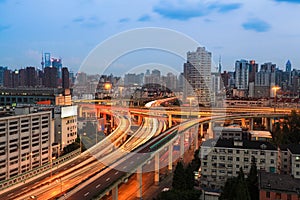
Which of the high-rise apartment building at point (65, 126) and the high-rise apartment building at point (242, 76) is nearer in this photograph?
the high-rise apartment building at point (65, 126)

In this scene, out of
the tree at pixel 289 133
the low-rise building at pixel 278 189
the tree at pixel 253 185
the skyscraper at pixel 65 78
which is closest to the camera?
the low-rise building at pixel 278 189

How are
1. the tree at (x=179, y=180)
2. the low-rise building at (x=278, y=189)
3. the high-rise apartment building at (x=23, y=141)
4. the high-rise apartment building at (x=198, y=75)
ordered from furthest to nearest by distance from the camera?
the high-rise apartment building at (x=198, y=75) → the high-rise apartment building at (x=23, y=141) → the tree at (x=179, y=180) → the low-rise building at (x=278, y=189)

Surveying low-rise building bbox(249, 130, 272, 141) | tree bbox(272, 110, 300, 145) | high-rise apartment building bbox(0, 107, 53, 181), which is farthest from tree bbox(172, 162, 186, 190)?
low-rise building bbox(249, 130, 272, 141)

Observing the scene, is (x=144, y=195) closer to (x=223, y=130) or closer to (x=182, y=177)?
(x=182, y=177)

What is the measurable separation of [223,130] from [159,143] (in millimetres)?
2160

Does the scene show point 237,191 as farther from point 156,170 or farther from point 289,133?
point 289,133

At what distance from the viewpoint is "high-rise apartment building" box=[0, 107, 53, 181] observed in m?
4.70

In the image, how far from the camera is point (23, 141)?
5012mm

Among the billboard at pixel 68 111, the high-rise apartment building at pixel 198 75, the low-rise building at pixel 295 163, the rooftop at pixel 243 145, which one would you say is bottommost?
the low-rise building at pixel 295 163

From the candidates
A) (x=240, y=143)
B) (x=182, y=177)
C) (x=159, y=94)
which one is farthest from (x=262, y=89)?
(x=182, y=177)

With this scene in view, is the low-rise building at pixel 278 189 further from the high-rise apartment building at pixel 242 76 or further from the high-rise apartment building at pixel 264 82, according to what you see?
the high-rise apartment building at pixel 242 76

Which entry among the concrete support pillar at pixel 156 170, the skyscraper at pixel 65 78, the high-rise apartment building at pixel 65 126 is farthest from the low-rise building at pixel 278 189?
the skyscraper at pixel 65 78

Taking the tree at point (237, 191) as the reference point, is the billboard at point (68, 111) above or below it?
above

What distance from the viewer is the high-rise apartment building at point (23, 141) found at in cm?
470
